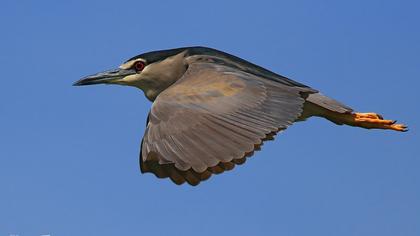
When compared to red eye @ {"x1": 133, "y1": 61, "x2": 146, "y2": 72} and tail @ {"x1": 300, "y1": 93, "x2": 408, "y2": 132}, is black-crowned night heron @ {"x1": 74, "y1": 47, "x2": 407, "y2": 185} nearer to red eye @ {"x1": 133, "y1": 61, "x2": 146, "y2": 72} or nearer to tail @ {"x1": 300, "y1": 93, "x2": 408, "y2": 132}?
tail @ {"x1": 300, "y1": 93, "x2": 408, "y2": 132}

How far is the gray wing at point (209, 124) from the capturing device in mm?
8859

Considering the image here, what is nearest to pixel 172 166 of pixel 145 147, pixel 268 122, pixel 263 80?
pixel 145 147

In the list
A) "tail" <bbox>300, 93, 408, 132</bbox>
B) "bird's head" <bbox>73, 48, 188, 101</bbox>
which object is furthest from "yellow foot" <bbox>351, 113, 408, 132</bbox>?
"bird's head" <bbox>73, 48, 188, 101</bbox>

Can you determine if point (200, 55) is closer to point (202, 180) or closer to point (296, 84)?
point (296, 84)

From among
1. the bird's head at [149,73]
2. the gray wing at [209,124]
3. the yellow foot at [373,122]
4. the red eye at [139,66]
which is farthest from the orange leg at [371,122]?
the red eye at [139,66]

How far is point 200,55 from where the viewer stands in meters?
12.0

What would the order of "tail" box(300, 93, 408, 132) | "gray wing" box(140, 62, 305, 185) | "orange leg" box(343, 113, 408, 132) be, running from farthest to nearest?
"orange leg" box(343, 113, 408, 132)
"tail" box(300, 93, 408, 132)
"gray wing" box(140, 62, 305, 185)

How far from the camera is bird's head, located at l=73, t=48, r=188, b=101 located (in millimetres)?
12203

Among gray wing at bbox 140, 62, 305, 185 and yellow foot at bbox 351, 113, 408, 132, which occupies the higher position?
yellow foot at bbox 351, 113, 408, 132

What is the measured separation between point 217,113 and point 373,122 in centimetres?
336

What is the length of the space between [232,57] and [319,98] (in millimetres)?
1208

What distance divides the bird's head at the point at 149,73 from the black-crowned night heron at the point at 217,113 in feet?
0.10

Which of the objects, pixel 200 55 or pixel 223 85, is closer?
pixel 223 85

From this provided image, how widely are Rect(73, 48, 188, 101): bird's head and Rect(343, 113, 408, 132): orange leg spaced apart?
2032 millimetres
